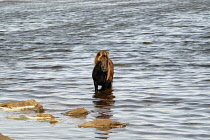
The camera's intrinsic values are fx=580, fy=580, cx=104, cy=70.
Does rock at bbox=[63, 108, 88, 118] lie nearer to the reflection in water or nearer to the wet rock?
the reflection in water

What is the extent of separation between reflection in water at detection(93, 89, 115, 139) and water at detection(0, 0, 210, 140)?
0.02 m

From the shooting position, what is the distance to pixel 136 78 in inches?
604

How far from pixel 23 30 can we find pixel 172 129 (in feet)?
71.3

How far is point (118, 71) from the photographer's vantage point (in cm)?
1673

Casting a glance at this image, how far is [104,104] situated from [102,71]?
4.88 ft

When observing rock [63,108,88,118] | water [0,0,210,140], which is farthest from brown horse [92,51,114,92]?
rock [63,108,88,118]

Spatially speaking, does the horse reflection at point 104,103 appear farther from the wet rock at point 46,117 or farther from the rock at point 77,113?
the wet rock at point 46,117

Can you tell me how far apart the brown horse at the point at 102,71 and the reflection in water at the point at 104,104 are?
0.21 metres

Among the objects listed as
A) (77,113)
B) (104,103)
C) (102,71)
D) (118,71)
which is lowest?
(118,71)

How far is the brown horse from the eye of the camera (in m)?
13.2

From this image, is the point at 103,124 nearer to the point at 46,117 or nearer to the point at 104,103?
the point at 46,117

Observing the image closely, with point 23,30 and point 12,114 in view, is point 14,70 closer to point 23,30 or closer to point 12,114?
point 12,114

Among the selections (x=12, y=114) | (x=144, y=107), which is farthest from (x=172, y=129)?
(x=12, y=114)

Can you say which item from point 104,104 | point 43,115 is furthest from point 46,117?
point 104,104
